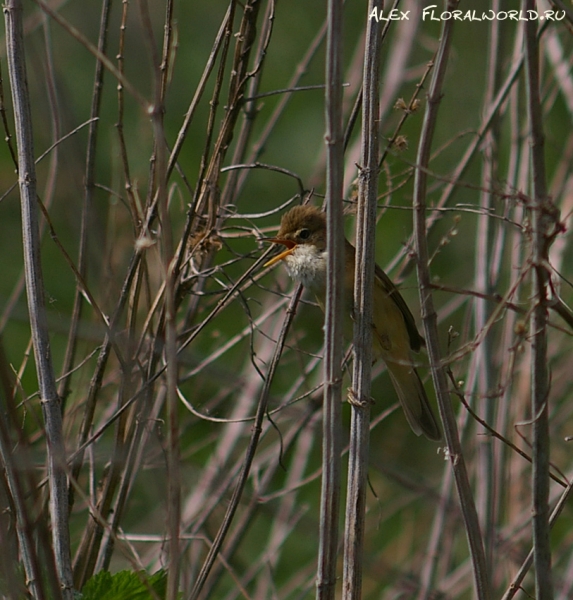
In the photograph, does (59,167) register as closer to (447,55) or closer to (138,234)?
(138,234)

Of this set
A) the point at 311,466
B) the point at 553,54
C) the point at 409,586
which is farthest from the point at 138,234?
the point at 311,466

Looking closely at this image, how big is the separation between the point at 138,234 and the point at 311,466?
121 inches

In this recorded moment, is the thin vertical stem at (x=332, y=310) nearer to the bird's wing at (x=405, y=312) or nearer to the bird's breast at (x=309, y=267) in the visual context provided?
the bird's breast at (x=309, y=267)

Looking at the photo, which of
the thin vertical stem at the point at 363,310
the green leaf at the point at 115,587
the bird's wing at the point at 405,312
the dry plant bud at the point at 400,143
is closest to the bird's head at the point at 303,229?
the bird's wing at the point at 405,312

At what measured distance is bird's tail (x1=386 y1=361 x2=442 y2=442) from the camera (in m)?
2.88

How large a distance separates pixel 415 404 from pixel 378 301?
41 cm

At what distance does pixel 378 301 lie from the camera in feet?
9.14

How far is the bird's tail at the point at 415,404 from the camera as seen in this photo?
288cm

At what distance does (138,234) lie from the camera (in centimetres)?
214

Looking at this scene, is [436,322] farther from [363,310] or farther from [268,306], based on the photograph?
[268,306]

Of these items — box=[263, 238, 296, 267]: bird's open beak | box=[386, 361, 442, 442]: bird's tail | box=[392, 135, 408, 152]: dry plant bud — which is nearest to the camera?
box=[392, 135, 408, 152]: dry plant bud

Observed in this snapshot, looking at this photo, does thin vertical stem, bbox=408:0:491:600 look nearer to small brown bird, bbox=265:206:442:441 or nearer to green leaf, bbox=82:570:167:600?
green leaf, bbox=82:570:167:600

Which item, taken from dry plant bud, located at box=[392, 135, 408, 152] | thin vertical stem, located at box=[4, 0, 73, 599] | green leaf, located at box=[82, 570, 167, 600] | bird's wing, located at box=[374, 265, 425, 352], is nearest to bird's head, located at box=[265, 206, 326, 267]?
bird's wing, located at box=[374, 265, 425, 352]

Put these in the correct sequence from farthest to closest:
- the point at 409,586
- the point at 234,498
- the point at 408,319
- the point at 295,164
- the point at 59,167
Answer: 1. the point at 295,164
2. the point at 408,319
3. the point at 409,586
4. the point at 59,167
5. the point at 234,498
